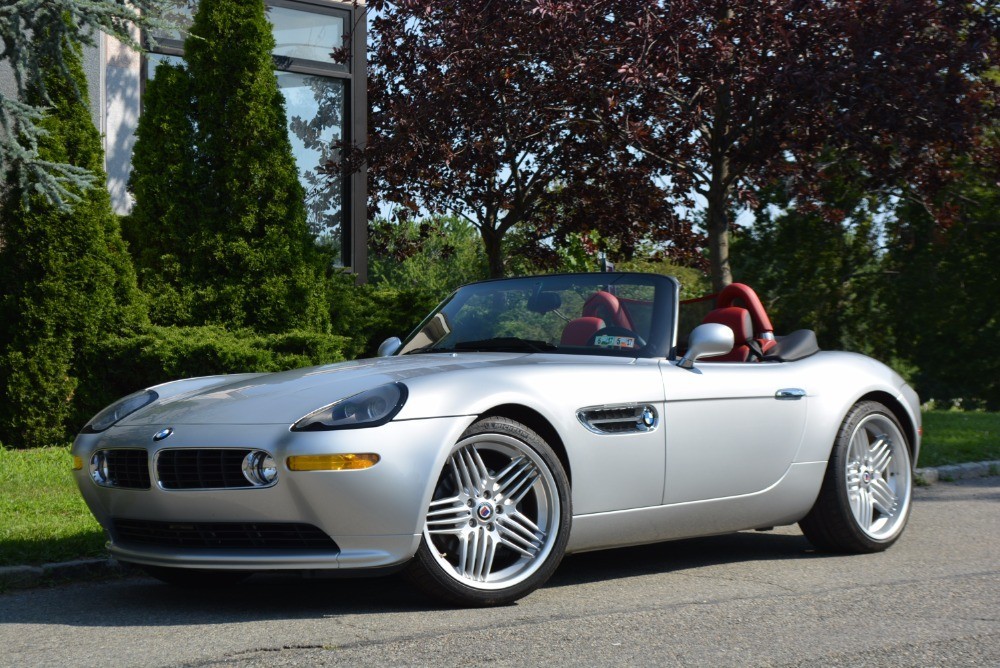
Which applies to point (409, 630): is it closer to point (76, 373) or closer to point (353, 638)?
point (353, 638)

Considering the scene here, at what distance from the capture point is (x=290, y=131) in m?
14.5

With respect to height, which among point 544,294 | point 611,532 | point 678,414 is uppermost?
point 544,294

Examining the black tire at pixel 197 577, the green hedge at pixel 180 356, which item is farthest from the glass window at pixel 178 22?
the black tire at pixel 197 577

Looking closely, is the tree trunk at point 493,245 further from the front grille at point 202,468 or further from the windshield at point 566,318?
the front grille at point 202,468

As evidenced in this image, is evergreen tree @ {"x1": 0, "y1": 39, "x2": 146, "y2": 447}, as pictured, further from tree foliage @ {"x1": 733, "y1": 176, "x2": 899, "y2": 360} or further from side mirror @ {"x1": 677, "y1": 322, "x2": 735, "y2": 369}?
tree foliage @ {"x1": 733, "y1": 176, "x2": 899, "y2": 360}

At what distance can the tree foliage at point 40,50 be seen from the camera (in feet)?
30.3

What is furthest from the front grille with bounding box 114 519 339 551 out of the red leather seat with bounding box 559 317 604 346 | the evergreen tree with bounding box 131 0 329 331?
the evergreen tree with bounding box 131 0 329 331

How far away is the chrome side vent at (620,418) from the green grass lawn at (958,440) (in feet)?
19.0

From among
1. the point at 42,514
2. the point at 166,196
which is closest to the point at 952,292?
the point at 166,196

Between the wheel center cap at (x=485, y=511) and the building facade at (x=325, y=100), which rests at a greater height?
the building facade at (x=325, y=100)

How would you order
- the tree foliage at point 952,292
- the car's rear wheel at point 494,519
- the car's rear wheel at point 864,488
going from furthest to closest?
the tree foliage at point 952,292 → the car's rear wheel at point 864,488 → the car's rear wheel at point 494,519

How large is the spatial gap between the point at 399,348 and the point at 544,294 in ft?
2.86

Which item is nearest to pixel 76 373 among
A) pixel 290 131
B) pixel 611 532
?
pixel 290 131

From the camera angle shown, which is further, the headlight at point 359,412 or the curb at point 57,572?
the curb at point 57,572
